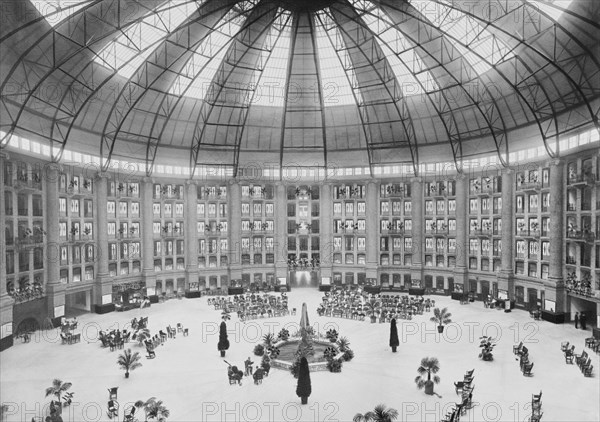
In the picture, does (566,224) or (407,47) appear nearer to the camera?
(566,224)

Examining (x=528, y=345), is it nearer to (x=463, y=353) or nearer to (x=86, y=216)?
(x=463, y=353)

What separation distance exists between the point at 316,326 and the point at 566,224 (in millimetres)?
28140

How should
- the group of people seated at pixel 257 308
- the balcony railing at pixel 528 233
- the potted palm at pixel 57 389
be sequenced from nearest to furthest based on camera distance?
the potted palm at pixel 57 389 < the group of people seated at pixel 257 308 < the balcony railing at pixel 528 233

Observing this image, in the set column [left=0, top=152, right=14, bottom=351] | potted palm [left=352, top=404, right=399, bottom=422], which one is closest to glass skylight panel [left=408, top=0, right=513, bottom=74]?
potted palm [left=352, top=404, right=399, bottom=422]

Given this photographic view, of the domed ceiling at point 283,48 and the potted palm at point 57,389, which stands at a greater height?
the domed ceiling at point 283,48

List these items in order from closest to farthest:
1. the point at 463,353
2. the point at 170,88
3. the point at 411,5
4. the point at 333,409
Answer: the point at 333,409 → the point at 463,353 → the point at 411,5 → the point at 170,88

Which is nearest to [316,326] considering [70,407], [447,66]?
[70,407]

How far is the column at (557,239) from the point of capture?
42625 millimetres

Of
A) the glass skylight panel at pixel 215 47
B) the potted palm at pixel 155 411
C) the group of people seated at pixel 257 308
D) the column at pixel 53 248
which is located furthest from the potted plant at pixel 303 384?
the glass skylight panel at pixel 215 47

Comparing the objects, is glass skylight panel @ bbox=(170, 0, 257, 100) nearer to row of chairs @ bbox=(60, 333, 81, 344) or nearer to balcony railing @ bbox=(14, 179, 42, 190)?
balcony railing @ bbox=(14, 179, 42, 190)

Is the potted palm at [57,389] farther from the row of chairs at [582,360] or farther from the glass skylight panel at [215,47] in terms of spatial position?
the row of chairs at [582,360]

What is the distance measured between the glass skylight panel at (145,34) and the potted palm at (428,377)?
117 ft

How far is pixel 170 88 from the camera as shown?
1943 inches

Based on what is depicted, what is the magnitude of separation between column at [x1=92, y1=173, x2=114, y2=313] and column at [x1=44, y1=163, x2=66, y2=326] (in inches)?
205
